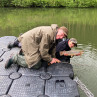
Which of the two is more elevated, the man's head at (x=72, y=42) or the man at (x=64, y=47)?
the man's head at (x=72, y=42)

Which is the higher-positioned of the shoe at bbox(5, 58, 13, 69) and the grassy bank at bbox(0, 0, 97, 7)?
the grassy bank at bbox(0, 0, 97, 7)

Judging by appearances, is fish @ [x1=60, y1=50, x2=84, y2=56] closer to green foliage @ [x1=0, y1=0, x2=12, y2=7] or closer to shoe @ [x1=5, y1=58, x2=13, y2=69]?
shoe @ [x1=5, y1=58, x2=13, y2=69]

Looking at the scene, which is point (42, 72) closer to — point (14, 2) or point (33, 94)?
point (33, 94)

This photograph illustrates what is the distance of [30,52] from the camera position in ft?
9.33

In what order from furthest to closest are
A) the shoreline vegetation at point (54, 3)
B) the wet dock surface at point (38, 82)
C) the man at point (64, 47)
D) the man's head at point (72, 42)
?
the shoreline vegetation at point (54, 3) < the man at point (64, 47) < the man's head at point (72, 42) < the wet dock surface at point (38, 82)

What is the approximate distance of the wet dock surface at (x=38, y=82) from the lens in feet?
7.52

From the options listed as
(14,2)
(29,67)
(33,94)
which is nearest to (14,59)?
(29,67)

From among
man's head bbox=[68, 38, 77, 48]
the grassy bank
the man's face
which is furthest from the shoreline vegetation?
the man's face

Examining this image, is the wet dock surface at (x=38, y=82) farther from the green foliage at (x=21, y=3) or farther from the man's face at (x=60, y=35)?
the green foliage at (x=21, y=3)

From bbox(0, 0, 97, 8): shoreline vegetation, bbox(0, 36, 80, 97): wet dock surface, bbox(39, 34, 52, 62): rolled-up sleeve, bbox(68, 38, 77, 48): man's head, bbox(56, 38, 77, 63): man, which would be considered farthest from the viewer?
bbox(0, 0, 97, 8): shoreline vegetation

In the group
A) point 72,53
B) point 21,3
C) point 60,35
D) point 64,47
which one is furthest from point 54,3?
point 60,35

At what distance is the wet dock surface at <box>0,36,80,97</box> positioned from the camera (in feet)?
7.52

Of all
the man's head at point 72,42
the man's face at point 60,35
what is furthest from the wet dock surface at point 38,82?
the man's face at point 60,35

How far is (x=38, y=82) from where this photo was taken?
255 cm
